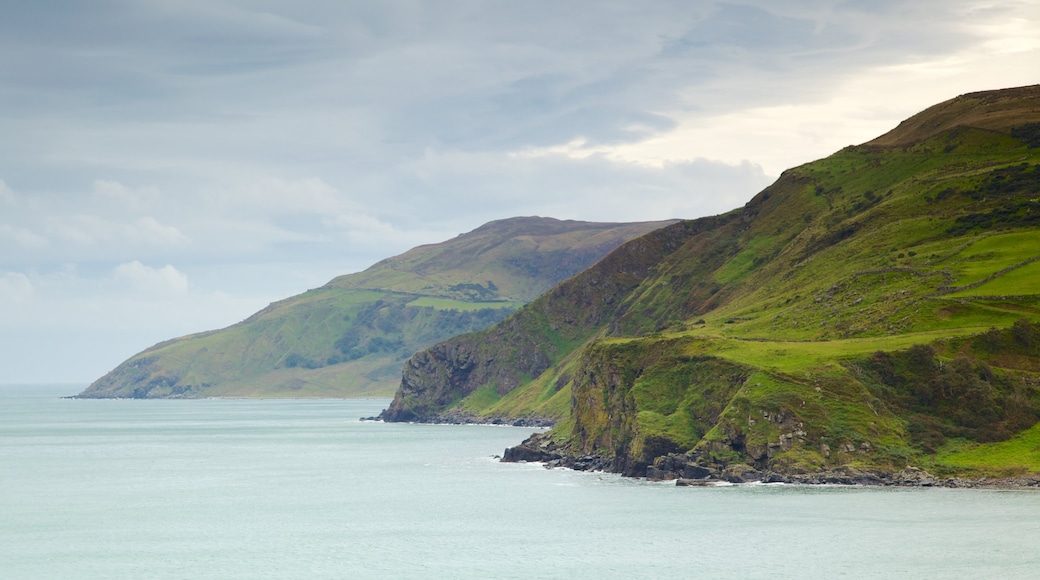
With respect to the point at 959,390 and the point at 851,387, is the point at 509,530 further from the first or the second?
the point at 959,390

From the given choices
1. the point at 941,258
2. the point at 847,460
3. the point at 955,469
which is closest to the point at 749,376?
the point at 847,460

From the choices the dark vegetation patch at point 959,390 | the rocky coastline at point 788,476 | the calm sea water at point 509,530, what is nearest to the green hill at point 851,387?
the dark vegetation patch at point 959,390

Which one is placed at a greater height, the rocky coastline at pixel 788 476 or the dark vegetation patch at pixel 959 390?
the dark vegetation patch at pixel 959 390

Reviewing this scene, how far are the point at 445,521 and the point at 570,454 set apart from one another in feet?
206

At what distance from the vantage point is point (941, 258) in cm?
18762

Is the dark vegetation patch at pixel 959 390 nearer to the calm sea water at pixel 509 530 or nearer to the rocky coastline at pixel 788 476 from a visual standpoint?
the rocky coastline at pixel 788 476

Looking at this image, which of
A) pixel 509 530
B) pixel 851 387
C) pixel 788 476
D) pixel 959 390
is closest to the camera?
pixel 509 530

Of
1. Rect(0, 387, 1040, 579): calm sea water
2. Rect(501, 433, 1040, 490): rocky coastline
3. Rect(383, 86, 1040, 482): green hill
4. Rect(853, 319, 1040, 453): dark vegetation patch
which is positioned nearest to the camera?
Rect(0, 387, 1040, 579): calm sea water

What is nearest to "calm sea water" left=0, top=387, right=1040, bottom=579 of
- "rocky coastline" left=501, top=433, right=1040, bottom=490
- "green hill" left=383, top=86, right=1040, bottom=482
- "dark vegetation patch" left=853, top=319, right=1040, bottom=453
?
"rocky coastline" left=501, top=433, right=1040, bottom=490

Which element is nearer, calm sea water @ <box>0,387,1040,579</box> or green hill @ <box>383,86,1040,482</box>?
calm sea water @ <box>0,387,1040,579</box>

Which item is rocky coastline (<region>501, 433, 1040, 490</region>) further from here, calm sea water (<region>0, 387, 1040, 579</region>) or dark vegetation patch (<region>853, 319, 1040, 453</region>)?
dark vegetation patch (<region>853, 319, 1040, 453</region>)

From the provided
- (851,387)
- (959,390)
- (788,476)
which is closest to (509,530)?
(788,476)

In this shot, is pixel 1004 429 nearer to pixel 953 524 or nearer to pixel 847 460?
pixel 847 460

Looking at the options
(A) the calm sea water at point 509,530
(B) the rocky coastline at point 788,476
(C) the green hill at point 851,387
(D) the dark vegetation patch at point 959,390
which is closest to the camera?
(A) the calm sea water at point 509,530
